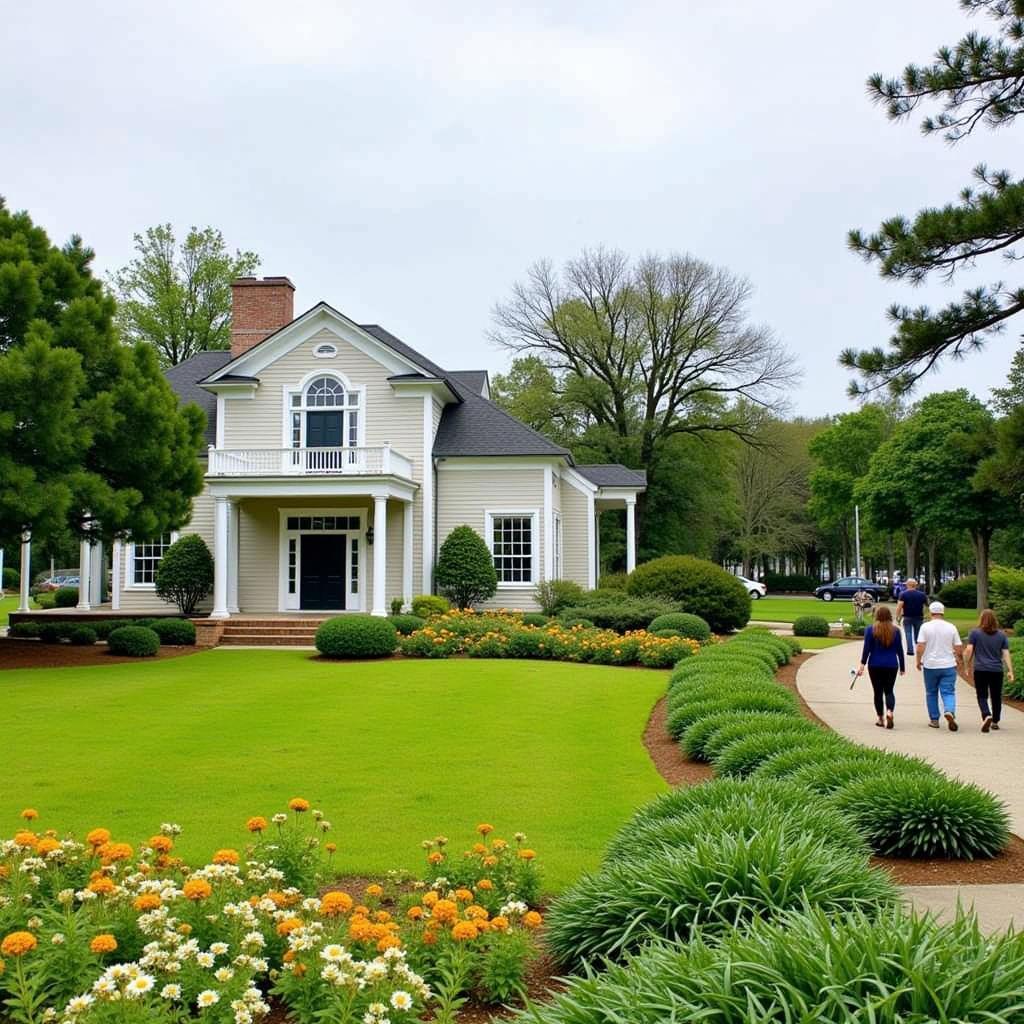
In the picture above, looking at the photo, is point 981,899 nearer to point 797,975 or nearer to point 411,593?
point 797,975

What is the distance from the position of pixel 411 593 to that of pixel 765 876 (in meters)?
22.4

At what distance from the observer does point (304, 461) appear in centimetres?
2562

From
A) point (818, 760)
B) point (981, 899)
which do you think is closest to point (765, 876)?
point (981, 899)

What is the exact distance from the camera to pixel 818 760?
8023mm

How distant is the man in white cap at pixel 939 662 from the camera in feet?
39.2

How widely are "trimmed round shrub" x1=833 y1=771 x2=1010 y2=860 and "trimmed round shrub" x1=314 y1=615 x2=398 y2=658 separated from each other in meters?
14.5

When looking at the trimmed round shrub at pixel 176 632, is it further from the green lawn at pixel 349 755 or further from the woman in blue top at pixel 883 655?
the woman in blue top at pixel 883 655

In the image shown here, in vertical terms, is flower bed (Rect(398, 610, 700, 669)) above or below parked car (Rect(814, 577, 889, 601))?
below

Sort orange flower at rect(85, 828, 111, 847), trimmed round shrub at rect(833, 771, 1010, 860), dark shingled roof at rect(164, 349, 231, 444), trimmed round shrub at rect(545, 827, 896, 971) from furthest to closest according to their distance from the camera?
dark shingled roof at rect(164, 349, 231, 444) → trimmed round shrub at rect(833, 771, 1010, 860) → orange flower at rect(85, 828, 111, 847) → trimmed round shrub at rect(545, 827, 896, 971)

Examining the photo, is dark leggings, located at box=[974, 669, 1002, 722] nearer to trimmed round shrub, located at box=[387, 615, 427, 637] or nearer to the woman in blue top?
the woman in blue top

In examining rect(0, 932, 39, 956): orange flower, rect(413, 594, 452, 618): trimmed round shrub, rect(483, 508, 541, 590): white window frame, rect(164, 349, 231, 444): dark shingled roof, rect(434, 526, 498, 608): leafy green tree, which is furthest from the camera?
rect(164, 349, 231, 444): dark shingled roof

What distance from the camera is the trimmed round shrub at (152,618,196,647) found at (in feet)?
75.8

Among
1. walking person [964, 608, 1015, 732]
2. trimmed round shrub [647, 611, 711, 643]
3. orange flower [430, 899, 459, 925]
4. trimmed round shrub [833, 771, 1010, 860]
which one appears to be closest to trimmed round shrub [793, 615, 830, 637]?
trimmed round shrub [647, 611, 711, 643]

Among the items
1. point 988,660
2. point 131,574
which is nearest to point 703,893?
point 988,660
